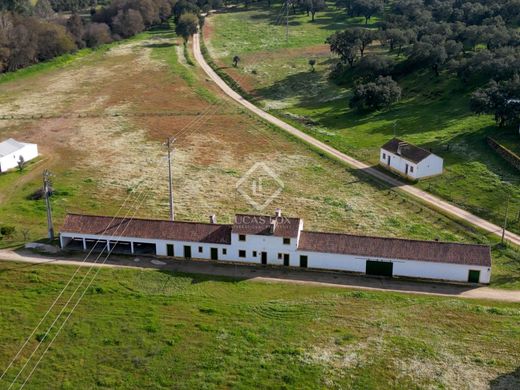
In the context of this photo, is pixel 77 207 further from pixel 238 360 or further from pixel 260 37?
pixel 260 37

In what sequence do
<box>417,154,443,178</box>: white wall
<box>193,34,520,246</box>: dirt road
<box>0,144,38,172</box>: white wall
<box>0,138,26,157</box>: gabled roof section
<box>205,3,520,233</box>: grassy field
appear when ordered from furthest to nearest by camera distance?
1. <box>0,138,26,157</box>: gabled roof section
2. <box>0,144,38,172</box>: white wall
3. <box>417,154,443,178</box>: white wall
4. <box>205,3,520,233</box>: grassy field
5. <box>193,34,520,246</box>: dirt road

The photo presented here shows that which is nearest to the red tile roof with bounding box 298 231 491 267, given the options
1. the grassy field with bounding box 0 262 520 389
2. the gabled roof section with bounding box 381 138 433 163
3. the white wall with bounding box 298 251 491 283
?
the white wall with bounding box 298 251 491 283

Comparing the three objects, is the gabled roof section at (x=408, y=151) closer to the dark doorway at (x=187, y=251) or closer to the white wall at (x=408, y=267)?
the white wall at (x=408, y=267)

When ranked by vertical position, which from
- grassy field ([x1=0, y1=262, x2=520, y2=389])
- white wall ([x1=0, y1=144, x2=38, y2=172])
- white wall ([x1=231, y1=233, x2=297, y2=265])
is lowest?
grassy field ([x1=0, y1=262, x2=520, y2=389])

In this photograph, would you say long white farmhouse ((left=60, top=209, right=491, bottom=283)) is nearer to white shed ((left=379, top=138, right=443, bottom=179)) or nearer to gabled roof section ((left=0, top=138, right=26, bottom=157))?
white shed ((left=379, top=138, right=443, bottom=179))

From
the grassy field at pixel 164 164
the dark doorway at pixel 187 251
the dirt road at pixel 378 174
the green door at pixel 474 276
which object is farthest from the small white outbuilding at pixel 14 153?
the green door at pixel 474 276

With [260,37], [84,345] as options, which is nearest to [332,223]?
[84,345]

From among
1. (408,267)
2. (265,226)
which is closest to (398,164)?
(408,267)

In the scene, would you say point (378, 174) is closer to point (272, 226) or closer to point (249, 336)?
point (272, 226)
